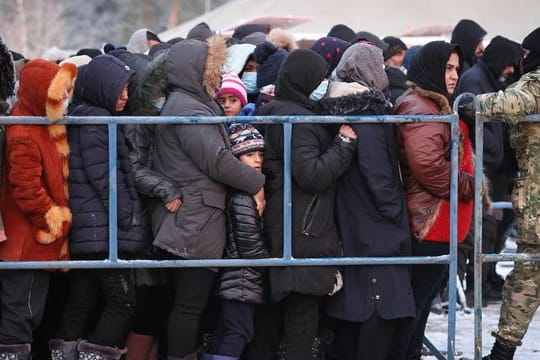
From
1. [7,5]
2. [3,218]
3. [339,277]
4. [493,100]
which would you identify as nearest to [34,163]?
[3,218]

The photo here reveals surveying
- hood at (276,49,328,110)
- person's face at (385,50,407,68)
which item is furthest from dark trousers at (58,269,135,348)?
person's face at (385,50,407,68)

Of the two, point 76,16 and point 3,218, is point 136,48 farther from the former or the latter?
point 76,16

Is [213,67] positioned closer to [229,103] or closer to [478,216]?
[229,103]

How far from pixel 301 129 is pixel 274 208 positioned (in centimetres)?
42

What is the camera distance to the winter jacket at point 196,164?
545cm

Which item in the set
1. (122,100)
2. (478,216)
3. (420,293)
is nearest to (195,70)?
(122,100)

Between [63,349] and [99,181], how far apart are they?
35.0 inches

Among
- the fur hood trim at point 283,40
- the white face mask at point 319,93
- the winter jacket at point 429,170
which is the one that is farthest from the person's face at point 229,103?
the fur hood trim at point 283,40

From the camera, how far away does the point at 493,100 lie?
5.60 m

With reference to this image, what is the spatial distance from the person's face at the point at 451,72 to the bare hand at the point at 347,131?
2.13 feet

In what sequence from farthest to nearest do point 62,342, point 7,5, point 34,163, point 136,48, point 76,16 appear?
point 76,16 → point 7,5 → point 136,48 → point 62,342 → point 34,163

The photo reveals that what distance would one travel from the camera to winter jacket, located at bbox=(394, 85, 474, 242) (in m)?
5.63

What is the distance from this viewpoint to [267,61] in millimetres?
6664

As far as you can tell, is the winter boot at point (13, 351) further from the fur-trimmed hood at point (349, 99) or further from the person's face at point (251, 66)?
the person's face at point (251, 66)
